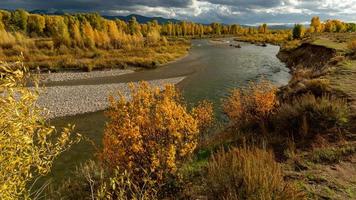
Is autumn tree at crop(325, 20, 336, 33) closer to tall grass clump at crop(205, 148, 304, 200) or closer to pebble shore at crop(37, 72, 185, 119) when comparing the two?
pebble shore at crop(37, 72, 185, 119)

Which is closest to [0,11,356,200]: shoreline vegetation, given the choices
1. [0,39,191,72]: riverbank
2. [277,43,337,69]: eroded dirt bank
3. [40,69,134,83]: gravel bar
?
[277,43,337,69]: eroded dirt bank

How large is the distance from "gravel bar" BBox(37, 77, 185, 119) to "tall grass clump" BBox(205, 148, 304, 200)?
19129 mm

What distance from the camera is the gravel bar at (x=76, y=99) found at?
26297mm

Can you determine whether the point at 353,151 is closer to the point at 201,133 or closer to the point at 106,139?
the point at 106,139

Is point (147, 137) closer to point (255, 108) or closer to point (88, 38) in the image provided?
point (255, 108)

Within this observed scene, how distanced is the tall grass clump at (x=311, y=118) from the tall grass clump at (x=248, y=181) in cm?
482

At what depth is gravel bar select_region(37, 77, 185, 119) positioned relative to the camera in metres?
26.3

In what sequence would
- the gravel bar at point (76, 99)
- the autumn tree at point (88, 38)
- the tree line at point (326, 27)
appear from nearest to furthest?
1. the gravel bar at point (76, 99)
2. the autumn tree at point (88, 38)
3. the tree line at point (326, 27)

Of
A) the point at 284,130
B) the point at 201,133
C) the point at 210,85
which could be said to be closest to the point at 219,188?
the point at 284,130

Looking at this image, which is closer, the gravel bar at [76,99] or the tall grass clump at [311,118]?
the tall grass clump at [311,118]

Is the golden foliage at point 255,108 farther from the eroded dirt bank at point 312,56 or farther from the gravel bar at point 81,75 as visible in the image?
the gravel bar at point 81,75

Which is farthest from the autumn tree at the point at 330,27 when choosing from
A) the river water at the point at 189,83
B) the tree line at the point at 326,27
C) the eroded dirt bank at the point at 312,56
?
the river water at the point at 189,83

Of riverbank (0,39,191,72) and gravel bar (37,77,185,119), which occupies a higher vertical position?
riverbank (0,39,191,72)

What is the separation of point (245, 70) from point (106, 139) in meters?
41.1
